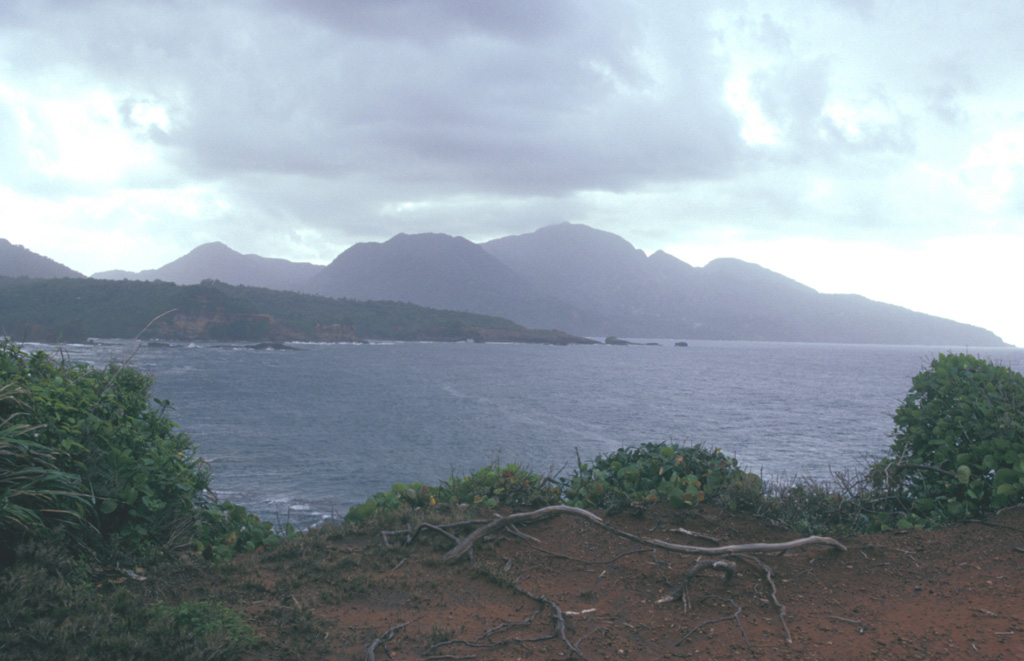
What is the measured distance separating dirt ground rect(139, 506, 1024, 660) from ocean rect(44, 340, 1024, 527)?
1.73 meters

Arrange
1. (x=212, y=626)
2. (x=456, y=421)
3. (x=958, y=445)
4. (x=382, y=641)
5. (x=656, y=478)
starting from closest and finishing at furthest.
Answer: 1. (x=212, y=626)
2. (x=382, y=641)
3. (x=958, y=445)
4. (x=656, y=478)
5. (x=456, y=421)

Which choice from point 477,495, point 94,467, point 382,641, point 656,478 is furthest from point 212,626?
point 656,478

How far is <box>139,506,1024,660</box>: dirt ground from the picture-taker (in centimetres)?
370

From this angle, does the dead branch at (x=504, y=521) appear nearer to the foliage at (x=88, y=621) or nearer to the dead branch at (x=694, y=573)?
the dead branch at (x=694, y=573)

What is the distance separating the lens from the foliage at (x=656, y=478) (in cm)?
634

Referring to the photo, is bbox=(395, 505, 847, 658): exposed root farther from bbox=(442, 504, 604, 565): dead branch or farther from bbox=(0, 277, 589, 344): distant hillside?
bbox=(0, 277, 589, 344): distant hillside

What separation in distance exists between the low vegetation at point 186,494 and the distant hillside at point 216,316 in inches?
2395

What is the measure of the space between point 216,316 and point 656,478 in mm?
120747

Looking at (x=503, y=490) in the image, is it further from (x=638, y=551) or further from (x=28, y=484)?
(x=28, y=484)

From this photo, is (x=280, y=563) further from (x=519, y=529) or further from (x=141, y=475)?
(x=519, y=529)

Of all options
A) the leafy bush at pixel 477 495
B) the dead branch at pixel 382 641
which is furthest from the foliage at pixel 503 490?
the dead branch at pixel 382 641

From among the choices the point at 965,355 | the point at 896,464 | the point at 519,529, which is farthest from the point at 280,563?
the point at 965,355

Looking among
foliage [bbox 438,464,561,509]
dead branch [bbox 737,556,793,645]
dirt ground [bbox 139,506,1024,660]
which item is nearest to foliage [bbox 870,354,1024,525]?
dirt ground [bbox 139,506,1024,660]

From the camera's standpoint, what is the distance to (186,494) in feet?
16.8
